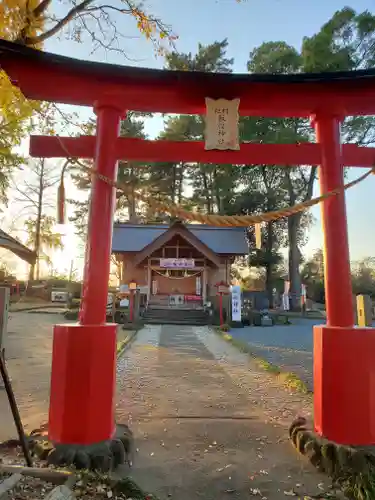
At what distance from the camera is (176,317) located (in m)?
19.1

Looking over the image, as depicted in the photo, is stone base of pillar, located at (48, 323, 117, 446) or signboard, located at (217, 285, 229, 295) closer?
stone base of pillar, located at (48, 323, 117, 446)

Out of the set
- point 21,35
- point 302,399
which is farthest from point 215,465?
point 21,35

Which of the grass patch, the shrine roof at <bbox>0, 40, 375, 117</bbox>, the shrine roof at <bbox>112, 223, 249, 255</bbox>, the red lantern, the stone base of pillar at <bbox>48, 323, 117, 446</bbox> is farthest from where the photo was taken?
the shrine roof at <bbox>112, 223, 249, 255</bbox>

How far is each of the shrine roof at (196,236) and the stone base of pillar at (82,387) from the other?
18.6m

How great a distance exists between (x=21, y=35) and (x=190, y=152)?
148 inches

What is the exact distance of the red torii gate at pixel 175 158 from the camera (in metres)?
3.08

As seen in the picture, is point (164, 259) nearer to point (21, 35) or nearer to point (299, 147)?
point (21, 35)

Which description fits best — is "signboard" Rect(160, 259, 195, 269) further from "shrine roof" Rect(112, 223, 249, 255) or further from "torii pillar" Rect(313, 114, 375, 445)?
"torii pillar" Rect(313, 114, 375, 445)

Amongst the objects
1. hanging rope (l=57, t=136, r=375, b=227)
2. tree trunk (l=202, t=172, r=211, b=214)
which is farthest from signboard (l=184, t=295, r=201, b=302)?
hanging rope (l=57, t=136, r=375, b=227)

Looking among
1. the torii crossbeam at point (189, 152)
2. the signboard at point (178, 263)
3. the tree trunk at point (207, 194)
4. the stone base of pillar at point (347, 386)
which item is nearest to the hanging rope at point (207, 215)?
the torii crossbeam at point (189, 152)

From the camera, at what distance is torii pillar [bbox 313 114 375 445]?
122 inches

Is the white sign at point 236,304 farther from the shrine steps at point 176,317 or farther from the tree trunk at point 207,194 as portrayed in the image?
the tree trunk at point 207,194

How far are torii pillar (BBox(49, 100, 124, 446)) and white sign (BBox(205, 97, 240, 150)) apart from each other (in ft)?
3.93

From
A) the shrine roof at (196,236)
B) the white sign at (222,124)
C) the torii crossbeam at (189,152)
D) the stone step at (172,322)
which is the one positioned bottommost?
the stone step at (172,322)
